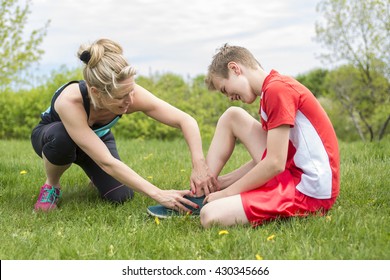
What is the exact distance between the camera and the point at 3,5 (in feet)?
32.2

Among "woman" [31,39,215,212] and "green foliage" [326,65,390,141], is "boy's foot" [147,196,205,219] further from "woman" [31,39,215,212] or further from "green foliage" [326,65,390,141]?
"green foliage" [326,65,390,141]

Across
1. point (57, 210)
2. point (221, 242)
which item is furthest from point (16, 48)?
point (221, 242)

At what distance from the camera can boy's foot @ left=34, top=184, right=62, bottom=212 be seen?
3.78m

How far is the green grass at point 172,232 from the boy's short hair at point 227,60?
96 centimetres

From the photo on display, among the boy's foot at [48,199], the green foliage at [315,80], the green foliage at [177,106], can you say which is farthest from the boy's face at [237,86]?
the green foliage at [315,80]

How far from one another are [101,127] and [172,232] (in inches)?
44.5

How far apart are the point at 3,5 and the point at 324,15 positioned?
8427 mm

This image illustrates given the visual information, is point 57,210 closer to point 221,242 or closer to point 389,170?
point 221,242

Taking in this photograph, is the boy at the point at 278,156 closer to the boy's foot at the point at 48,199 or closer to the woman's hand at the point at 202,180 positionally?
the woman's hand at the point at 202,180

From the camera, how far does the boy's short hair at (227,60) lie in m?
3.20

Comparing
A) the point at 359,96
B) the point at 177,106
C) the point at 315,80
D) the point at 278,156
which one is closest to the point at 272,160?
the point at 278,156

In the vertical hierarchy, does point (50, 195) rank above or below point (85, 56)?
below

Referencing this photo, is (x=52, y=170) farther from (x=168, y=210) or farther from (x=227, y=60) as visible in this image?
(x=227, y=60)

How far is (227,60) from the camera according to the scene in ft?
10.5
